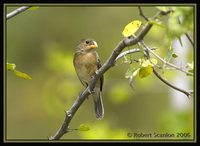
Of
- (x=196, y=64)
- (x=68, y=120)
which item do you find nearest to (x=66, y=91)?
(x=68, y=120)

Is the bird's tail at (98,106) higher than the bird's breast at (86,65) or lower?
lower

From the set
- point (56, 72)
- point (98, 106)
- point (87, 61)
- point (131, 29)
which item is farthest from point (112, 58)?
point (56, 72)

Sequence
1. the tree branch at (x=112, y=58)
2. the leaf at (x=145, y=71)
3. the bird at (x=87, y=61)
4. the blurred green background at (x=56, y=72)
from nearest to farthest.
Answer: the tree branch at (x=112, y=58), the leaf at (x=145, y=71), the bird at (x=87, y=61), the blurred green background at (x=56, y=72)

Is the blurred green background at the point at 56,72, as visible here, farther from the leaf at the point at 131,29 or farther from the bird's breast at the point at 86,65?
the leaf at the point at 131,29

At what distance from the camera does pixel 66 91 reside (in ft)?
32.7

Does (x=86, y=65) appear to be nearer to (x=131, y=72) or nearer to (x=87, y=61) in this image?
(x=87, y=61)

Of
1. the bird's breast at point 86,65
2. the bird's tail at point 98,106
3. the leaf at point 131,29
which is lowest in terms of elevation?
the bird's tail at point 98,106

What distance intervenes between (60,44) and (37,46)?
2.67ft

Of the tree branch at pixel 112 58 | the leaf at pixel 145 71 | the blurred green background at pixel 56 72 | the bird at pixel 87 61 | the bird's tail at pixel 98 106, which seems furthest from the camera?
the blurred green background at pixel 56 72

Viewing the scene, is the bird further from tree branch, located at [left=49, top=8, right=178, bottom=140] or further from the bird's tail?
tree branch, located at [left=49, top=8, right=178, bottom=140]

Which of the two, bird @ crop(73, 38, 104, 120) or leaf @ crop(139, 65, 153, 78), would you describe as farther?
bird @ crop(73, 38, 104, 120)

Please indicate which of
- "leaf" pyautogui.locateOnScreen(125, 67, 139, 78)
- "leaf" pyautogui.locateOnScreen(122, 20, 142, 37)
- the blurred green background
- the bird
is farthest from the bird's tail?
"leaf" pyautogui.locateOnScreen(122, 20, 142, 37)

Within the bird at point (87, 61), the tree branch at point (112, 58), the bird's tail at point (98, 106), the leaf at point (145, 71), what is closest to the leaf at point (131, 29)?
the tree branch at point (112, 58)

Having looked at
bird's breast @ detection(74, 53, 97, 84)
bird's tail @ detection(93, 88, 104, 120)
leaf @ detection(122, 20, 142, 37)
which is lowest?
bird's tail @ detection(93, 88, 104, 120)
